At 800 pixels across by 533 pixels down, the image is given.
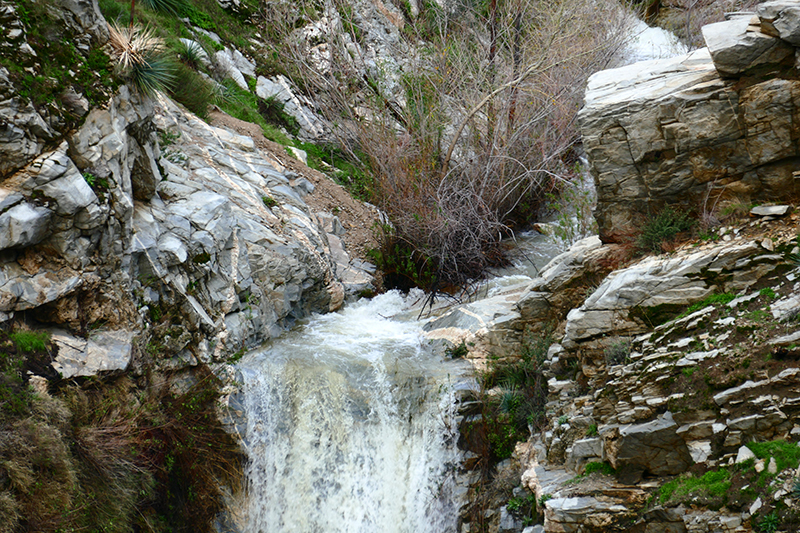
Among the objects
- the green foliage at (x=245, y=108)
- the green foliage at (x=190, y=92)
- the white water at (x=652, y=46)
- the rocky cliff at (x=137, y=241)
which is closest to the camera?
the rocky cliff at (x=137, y=241)

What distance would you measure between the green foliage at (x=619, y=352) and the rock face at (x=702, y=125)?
1.73m

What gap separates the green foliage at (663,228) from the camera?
6.94m

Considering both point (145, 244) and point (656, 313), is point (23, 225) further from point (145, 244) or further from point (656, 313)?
point (656, 313)

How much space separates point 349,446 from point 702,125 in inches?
247

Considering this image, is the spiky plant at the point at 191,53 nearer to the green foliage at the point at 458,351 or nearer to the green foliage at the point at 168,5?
the green foliage at the point at 168,5

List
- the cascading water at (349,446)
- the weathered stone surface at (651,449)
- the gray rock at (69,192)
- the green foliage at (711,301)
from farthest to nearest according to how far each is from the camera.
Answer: the cascading water at (349,446), the gray rock at (69,192), the green foliage at (711,301), the weathered stone surface at (651,449)

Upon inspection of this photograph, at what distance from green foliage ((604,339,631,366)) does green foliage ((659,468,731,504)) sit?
147cm

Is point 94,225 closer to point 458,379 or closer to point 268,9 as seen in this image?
point 458,379

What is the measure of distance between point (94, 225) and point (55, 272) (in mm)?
725

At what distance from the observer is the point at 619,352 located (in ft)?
21.7

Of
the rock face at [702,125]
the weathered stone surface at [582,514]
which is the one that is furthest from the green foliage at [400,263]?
the weathered stone surface at [582,514]

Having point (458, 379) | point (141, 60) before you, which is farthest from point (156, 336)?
point (458, 379)

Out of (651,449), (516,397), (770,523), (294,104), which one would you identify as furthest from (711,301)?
(294,104)

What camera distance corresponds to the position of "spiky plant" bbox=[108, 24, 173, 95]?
25.5ft
